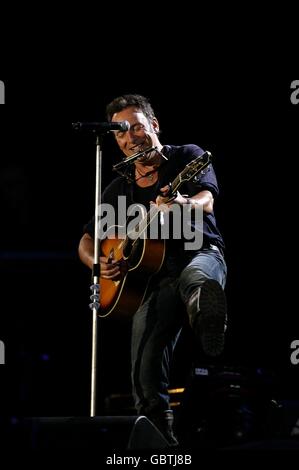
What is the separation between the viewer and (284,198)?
6887mm

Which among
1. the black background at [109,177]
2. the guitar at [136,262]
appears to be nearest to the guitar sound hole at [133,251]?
the guitar at [136,262]

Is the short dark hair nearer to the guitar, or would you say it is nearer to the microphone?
the microphone

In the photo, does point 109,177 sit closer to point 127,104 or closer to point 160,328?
point 127,104

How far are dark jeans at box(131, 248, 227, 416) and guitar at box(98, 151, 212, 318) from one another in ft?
0.32

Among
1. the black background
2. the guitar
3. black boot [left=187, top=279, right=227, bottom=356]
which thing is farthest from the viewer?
the black background

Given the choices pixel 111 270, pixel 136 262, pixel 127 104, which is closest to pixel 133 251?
pixel 136 262

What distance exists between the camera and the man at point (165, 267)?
3.35 metres

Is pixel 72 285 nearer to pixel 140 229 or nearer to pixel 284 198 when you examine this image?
pixel 284 198

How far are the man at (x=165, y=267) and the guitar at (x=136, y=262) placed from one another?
0.04 m

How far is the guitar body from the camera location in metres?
3.94

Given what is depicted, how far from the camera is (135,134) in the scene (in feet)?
13.8

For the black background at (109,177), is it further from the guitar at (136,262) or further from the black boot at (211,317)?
the black boot at (211,317)

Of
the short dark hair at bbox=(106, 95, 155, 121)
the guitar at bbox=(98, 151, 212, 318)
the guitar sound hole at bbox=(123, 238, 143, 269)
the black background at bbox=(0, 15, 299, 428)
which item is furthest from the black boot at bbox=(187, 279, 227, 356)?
the black background at bbox=(0, 15, 299, 428)

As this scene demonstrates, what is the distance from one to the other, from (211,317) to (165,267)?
29.3 inches
